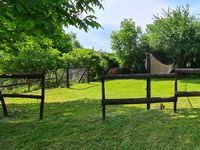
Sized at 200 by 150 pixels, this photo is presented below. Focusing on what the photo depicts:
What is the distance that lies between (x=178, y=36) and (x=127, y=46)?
5138mm

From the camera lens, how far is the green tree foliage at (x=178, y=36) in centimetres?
3272

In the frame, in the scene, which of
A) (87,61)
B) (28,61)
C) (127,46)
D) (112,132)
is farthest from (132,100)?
(127,46)

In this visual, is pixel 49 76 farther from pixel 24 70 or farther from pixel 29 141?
pixel 29 141

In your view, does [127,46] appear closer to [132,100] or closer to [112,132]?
[132,100]

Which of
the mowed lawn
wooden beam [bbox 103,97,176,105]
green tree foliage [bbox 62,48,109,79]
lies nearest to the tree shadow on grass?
the mowed lawn

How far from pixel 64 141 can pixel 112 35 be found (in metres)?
29.7

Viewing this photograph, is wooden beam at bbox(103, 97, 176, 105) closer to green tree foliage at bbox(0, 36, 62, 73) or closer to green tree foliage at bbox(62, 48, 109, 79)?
green tree foliage at bbox(0, 36, 62, 73)

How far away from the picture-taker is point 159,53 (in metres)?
35.8

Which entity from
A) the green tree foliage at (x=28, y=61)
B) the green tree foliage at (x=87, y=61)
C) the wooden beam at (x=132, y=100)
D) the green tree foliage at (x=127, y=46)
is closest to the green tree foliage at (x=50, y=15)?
the wooden beam at (x=132, y=100)

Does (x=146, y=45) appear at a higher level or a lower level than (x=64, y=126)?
higher

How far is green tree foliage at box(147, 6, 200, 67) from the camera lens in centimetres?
3272

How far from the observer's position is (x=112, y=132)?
7.93 metres

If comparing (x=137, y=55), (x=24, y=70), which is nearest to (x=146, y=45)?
(x=137, y=55)

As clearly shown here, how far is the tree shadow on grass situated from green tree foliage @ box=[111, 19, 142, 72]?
84.5 ft
